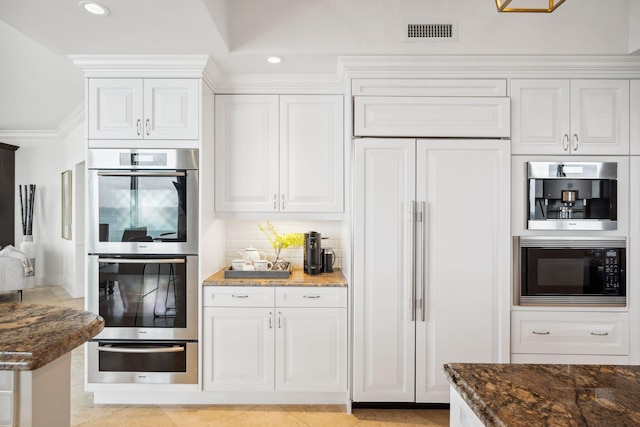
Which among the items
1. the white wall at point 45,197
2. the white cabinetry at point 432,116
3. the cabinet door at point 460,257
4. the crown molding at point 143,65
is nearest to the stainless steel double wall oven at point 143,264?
the crown molding at point 143,65

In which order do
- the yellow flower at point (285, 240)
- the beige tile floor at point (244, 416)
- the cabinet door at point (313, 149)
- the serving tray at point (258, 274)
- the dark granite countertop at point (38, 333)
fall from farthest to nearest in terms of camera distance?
the yellow flower at point (285, 240), the cabinet door at point (313, 149), the serving tray at point (258, 274), the beige tile floor at point (244, 416), the dark granite countertop at point (38, 333)

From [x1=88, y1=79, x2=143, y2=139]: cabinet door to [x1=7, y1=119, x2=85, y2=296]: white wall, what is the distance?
487cm

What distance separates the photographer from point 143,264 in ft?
8.73

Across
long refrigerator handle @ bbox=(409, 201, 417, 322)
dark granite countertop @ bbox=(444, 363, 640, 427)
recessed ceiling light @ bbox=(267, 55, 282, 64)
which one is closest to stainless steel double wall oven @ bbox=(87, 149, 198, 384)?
recessed ceiling light @ bbox=(267, 55, 282, 64)

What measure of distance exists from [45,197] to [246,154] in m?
5.81

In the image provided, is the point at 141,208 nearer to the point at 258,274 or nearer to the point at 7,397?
the point at 258,274

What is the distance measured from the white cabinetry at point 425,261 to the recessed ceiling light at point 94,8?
1666 millimetres

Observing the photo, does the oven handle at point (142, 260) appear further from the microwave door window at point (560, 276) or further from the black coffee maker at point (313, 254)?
the microwave door window at point (560, 276)

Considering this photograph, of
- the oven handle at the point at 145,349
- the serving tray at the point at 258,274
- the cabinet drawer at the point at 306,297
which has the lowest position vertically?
the oven handle at the point at 145,349

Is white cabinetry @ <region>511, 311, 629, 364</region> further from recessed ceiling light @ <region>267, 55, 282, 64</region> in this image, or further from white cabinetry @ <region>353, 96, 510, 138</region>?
recessed ceiling light @ <region>267, 55, 282, 64</region>

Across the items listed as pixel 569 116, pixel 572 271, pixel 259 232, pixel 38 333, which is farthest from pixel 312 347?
pixel 569 116

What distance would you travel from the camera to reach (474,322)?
2621 millimetres

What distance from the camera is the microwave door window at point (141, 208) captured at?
2.66 m

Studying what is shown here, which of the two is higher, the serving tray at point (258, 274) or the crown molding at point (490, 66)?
the crown molding at point (490, 66)
